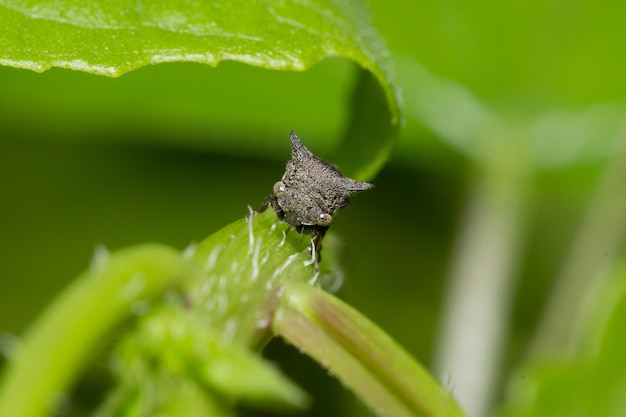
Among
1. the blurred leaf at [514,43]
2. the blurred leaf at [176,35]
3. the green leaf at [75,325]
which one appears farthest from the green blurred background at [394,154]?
the green leaf at [75,325]

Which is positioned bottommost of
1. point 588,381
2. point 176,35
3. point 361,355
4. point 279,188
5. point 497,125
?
point 361,355

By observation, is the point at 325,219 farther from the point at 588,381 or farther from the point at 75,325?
the point at 588,381

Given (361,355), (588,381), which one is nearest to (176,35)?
(361,355)

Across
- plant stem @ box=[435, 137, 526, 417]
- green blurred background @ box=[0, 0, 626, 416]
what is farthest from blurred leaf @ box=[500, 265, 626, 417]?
green blurred background @ box=[0, 0, 626, 416]

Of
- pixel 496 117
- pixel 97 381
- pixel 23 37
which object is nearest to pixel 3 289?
pixel 496 117

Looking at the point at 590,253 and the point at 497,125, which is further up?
the point at 497,125

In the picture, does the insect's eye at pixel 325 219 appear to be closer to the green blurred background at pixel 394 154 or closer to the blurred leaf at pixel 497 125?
the green blurred background at pixel 394 154
